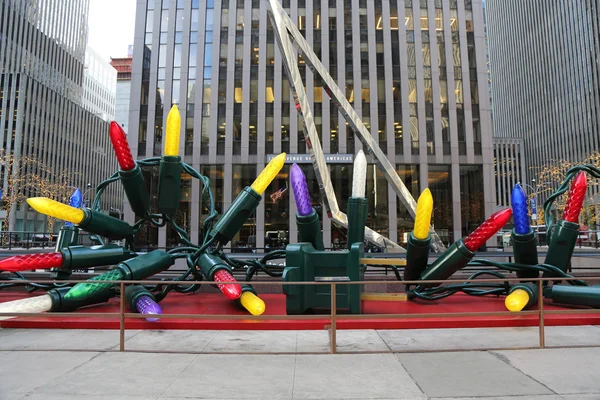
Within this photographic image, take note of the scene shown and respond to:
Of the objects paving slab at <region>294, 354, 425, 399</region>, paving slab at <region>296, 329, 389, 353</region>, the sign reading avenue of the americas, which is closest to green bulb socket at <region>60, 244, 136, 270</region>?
paving slab at <region>296, 329, 389, 353</region>

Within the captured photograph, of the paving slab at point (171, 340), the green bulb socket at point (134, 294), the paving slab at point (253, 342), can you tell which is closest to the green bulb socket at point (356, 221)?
the paving slab at point (253, 342)

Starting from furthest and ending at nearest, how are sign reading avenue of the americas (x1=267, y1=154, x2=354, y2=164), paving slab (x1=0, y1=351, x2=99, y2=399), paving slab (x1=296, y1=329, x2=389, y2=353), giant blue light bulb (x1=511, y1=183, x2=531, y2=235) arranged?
sign reading avenue of the americas (x1=267, y1=154, x2=354, y2=164) → giant blue light bulb (x1=511, y1=183, x2=531, y2=235) → paving slab (x1=296, y1=329, x2=389, y2=353) → paving slab (x1=0, y1=351, x2=99, y2=399)

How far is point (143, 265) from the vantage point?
799 centimetres

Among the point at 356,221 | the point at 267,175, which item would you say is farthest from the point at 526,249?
the point at 267,175

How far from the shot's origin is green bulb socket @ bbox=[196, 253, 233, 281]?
7.76 m

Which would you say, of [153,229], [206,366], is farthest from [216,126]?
[206,366]

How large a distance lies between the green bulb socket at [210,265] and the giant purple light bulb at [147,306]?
113 centimetres

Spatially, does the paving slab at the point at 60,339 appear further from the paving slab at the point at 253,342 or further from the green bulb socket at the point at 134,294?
the paving slab at the point at 253,342

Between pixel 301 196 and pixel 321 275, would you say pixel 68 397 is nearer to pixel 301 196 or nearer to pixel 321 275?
pixel 321 275

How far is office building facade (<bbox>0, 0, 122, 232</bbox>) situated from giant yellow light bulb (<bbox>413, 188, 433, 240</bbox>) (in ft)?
237

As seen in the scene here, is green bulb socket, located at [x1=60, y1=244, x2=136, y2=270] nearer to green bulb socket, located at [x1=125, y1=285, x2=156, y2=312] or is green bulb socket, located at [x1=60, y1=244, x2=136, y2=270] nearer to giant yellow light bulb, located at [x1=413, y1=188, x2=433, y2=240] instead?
green bulb socket, located at [x1=125, y1=285, x2=156, y2=312]

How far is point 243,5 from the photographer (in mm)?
37125

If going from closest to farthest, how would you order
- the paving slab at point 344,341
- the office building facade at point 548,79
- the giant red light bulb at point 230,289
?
the paving slab at point 344,341 < the giant red light bulb at point 230,289 < the office building facade at point 548,79

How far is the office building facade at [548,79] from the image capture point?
7869cm
